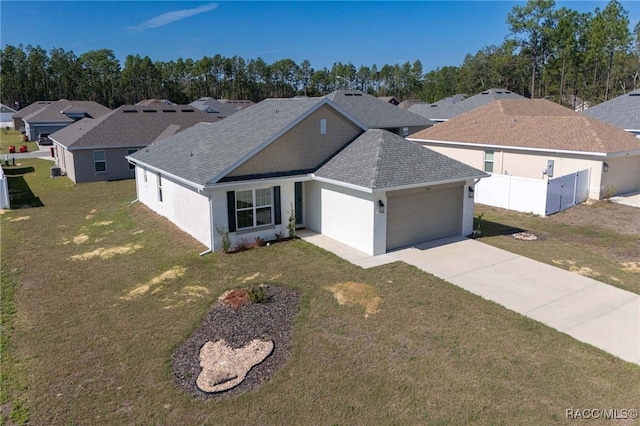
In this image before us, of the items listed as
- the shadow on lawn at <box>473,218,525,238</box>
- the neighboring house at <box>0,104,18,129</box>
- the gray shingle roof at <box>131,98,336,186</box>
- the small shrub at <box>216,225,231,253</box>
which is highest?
the neighboring house at <box>0,104,18,129</box>

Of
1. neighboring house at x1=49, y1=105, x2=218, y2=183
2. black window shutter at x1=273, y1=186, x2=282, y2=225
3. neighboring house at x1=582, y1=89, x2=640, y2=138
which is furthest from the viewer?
neighboring house at x1=582, y1=89, x2=640, y2=138

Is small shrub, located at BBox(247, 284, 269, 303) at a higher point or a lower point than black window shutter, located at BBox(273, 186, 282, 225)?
lower

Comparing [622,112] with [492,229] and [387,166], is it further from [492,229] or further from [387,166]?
[387,166]

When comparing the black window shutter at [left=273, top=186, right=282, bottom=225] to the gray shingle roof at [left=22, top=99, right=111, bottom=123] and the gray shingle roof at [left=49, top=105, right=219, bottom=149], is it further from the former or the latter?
the gray shingle roof at [left=22, top=99, right=111, bottom=123]

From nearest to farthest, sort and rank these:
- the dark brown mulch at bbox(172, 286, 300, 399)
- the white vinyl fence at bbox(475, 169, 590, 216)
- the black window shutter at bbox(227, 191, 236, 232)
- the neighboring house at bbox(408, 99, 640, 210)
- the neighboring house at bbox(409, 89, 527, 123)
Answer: the dark brown mulch at bbox(172, 286, 300, 399) → the black window shutter at bbox(227, 191, 236, 232) → the white vinyl fence at bbox(475, 169, 590, 216) → the neighboring house at bbox(408, 99, 640, 210) → the neighboring house at bbox(409, 89, 527, 123)

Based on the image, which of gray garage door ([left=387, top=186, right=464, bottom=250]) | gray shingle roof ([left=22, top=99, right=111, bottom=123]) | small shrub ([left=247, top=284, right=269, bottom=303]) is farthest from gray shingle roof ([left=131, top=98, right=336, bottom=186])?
gray shingle roof ([left=22, top=99, right=111, bottom=123])

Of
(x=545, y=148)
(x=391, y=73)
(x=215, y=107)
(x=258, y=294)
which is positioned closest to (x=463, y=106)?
(x=545, y=148)

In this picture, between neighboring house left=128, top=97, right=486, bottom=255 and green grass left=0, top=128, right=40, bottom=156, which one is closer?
neighboring house left=128, top=97, right=486, bottom=255

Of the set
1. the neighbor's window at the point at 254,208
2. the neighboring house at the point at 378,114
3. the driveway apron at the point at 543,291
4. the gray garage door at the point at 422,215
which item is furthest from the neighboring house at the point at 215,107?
the driveway apron at the point at 543,291

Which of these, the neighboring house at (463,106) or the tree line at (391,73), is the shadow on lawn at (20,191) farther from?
the tree line at (391,73)
